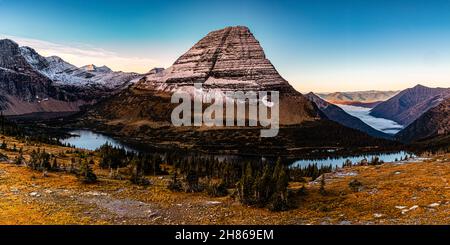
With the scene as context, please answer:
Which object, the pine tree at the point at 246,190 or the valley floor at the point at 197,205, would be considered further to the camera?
the pine tree at the point at 246,190

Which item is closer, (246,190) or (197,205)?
(197,205)

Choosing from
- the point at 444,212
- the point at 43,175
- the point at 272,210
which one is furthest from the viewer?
the point at 43,175

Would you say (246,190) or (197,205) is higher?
(246,190)

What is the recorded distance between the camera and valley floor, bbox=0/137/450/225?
147 ft

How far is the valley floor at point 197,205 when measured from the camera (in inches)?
1763

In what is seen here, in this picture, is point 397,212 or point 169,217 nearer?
point 397,212

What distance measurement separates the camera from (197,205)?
5525cm

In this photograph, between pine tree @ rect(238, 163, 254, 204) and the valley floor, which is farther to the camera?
pine tree @ rect(238, 163, 254, 204)

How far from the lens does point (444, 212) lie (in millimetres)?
41781
